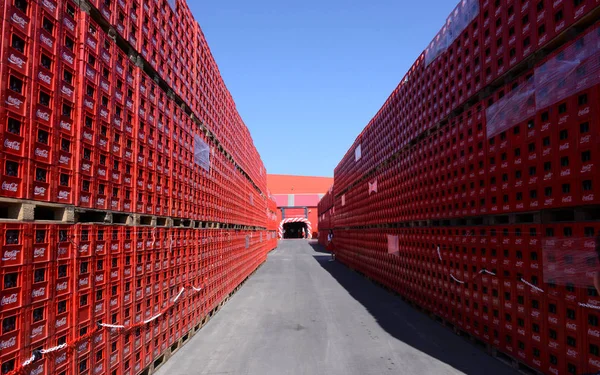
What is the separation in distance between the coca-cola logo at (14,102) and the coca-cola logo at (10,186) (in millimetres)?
596

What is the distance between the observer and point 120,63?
15.3ft

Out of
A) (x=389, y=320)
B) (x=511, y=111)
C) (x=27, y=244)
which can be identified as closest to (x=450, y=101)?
(x=511, y=111)

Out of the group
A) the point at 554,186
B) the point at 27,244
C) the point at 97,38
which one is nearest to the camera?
the point at 27,244

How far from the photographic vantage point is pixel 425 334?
23.4ft

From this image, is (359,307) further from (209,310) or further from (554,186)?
(554,186)

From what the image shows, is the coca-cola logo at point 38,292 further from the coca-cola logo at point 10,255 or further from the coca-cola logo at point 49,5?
the coca-cola logo at point 49,5

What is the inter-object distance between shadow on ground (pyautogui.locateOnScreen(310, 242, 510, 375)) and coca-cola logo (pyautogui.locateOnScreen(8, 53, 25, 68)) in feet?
19.6

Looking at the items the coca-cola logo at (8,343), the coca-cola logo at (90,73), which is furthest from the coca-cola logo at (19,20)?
the coca-cola logo at (8,343)

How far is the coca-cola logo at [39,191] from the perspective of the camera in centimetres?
321

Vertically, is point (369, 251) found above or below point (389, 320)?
above

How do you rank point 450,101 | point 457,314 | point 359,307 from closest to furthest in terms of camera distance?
point 457,314 < point 450,101 < point 359,307

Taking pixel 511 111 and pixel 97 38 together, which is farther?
pixel 511 111

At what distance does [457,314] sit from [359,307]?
2.92 meters

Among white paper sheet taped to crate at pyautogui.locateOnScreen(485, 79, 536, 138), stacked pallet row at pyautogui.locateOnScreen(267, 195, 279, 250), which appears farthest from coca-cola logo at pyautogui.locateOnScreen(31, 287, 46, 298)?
stacked pallet row at pyautogui.locateOnScreen(267, 195, 279, 250)
